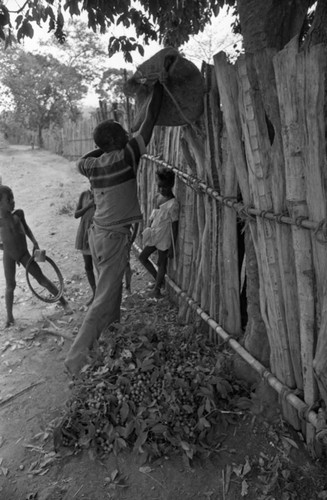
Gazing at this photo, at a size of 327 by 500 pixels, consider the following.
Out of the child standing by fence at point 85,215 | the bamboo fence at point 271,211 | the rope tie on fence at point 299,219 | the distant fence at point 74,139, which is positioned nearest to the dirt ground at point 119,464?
the bamboo fence at point 271,211

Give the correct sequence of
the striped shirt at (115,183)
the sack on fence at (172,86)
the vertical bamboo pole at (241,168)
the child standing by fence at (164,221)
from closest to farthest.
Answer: the vertical bamboo pole at (241,168) → the sack on fence at (172,86) → the striped shirt at (115,183) → the child standing by fence at (164,221)

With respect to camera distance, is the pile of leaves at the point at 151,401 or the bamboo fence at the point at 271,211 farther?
the pile of leaves at the point at 151,401

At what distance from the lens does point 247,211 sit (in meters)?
2.37

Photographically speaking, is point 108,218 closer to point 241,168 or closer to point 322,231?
point 241,168

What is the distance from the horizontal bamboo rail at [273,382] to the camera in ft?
6.46

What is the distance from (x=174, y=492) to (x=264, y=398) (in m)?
0.74

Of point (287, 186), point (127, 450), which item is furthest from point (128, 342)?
point (287, 186)

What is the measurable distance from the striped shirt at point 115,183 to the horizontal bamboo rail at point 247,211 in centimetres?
47

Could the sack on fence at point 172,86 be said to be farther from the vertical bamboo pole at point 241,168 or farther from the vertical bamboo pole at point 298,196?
the vertical bamboo pole at point 298,196

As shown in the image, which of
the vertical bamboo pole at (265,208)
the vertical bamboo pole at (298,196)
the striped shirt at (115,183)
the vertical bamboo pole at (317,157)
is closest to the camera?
the vertical bamboo pole at (317,157)

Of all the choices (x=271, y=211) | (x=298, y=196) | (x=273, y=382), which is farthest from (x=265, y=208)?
(x=273, y=382)

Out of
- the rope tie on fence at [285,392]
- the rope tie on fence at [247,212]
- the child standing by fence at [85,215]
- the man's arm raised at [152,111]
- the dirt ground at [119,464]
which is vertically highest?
the man's arm raised at [152,111]

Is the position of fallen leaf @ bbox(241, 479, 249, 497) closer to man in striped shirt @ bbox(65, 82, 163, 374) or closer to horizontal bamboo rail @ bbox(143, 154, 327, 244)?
horizontal bamboo rail @ bbox(143, 154, 327, 244)

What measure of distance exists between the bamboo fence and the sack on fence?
0.33 feet
